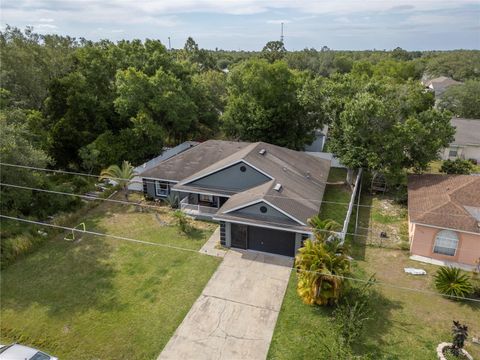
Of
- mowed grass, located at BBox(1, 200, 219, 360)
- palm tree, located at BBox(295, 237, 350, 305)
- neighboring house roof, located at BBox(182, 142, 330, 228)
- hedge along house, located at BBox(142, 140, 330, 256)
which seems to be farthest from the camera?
neighboring house roof, located at BBox(182, 142, 330, 228)

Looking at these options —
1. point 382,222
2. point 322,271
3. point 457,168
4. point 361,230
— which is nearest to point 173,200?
point 361,230

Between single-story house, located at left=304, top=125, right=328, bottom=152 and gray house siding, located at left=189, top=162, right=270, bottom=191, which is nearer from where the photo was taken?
gray house siding, located at left=189, top=162, right=270, bottom=191

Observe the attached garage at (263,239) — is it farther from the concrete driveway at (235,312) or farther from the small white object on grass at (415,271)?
the small white object on grass at (415,271)

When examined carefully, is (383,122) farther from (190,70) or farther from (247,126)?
(190,70)

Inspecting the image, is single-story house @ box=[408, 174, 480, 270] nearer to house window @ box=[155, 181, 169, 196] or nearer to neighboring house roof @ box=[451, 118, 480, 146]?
house window @ box=[155, 181, 169, 196]

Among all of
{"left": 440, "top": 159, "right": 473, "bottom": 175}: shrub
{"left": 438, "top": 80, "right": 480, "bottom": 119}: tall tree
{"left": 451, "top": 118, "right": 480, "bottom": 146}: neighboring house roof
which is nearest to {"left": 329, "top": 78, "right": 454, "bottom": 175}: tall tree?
{"left": 440, "top": 159, "right": 473, "bottom": 175}: shrub

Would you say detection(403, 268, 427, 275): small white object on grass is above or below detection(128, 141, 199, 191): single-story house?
below
